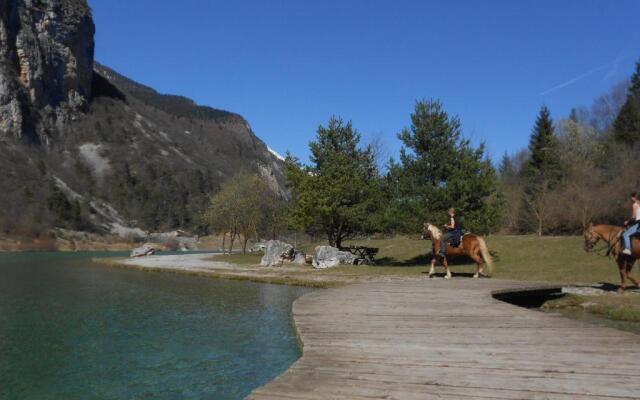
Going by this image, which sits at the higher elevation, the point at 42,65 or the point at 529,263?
the point at 42,65

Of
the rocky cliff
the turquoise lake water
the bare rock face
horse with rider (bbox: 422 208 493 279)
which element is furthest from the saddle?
the bare rock face

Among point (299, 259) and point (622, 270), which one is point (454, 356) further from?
point (299, 259)

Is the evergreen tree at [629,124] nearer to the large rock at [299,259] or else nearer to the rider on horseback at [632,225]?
the large rock at [299,259]

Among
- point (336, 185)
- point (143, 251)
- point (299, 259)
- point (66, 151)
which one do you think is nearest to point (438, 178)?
point (336, 185)

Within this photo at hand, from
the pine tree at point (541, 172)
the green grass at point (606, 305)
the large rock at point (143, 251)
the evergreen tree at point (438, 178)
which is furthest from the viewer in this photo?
the large rock at point (143, 251)

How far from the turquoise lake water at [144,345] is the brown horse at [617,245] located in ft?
35.4

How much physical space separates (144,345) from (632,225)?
14434mm

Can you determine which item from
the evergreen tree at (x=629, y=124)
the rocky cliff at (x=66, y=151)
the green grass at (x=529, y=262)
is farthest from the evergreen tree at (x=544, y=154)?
the rocky cliff at (x=66, y=151)

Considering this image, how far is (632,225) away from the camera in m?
15.0

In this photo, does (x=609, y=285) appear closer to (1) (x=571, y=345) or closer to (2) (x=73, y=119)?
(1) (x=571, y=345)

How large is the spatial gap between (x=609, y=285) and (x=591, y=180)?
39711 mm

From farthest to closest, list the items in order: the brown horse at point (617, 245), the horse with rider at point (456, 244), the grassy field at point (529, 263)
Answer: the grassy field at point (529, 263)
the horse with rider at point (456, 244)
the brown horse at point (617, 245)

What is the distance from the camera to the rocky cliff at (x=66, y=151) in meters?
136

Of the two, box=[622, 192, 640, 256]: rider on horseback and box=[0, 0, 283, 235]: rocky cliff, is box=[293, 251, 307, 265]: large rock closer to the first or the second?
box=[622, 192, 640, 256]: rider on horseback
